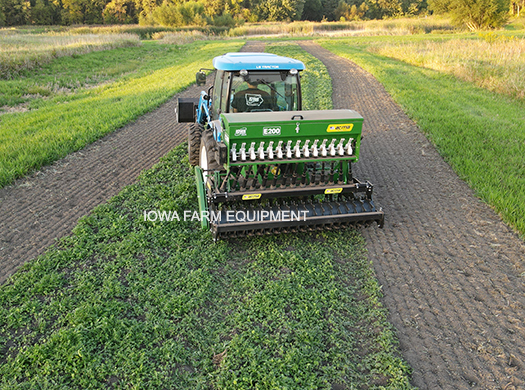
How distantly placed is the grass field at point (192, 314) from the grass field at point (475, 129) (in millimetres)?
3139

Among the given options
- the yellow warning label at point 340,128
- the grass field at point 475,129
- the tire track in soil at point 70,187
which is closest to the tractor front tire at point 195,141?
the tire track in soil at point 70,187

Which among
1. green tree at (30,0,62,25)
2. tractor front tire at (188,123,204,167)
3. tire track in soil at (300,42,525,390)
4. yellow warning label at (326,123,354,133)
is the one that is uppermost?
green tree at (30,0,62,25)

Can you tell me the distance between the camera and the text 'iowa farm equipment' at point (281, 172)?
503cm

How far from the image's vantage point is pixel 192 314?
→ 4.07m

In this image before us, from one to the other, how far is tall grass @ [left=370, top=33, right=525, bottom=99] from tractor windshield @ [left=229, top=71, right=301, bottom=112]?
415 inches

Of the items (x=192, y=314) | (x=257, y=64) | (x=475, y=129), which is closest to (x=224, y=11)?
(x=475, y=129)

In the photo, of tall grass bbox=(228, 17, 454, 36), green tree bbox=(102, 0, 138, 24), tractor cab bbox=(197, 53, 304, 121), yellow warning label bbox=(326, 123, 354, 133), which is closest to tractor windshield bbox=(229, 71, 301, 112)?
tractor cab bbox=(197, 53, 304, 121)

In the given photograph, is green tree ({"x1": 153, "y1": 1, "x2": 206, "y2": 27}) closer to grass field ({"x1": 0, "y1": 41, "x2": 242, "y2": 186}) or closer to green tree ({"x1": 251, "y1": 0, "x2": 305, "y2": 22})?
green tree ({"x1": 251, "y1": 0, "x2": 305, "y2": 22})

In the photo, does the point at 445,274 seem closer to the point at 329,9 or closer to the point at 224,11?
the point at 224,11

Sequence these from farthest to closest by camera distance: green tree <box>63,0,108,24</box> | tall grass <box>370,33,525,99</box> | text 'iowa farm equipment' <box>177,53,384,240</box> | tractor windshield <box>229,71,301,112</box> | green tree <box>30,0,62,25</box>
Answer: green tree <box>63,0,108,24</box>
green tree <box>30,0,62,25</box>
tall grass <box>370,33,525,99</box>
tractor windshield <box>229,71,301,112</box>
text 'iowa farm equipment' <box>177,53,384,240</box>

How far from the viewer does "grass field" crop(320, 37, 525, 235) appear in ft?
22.5

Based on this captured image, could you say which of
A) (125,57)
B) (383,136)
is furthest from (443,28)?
(383,136)

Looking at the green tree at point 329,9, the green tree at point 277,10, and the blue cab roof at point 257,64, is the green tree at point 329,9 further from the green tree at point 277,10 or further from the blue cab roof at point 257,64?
the blue cab roof at point 257,64

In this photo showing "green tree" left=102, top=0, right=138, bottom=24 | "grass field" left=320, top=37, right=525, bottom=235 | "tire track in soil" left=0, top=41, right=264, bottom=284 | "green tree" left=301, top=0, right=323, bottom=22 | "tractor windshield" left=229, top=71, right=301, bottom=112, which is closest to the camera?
"tire track in soil" left=0, top=41, right=264, bottom=284
